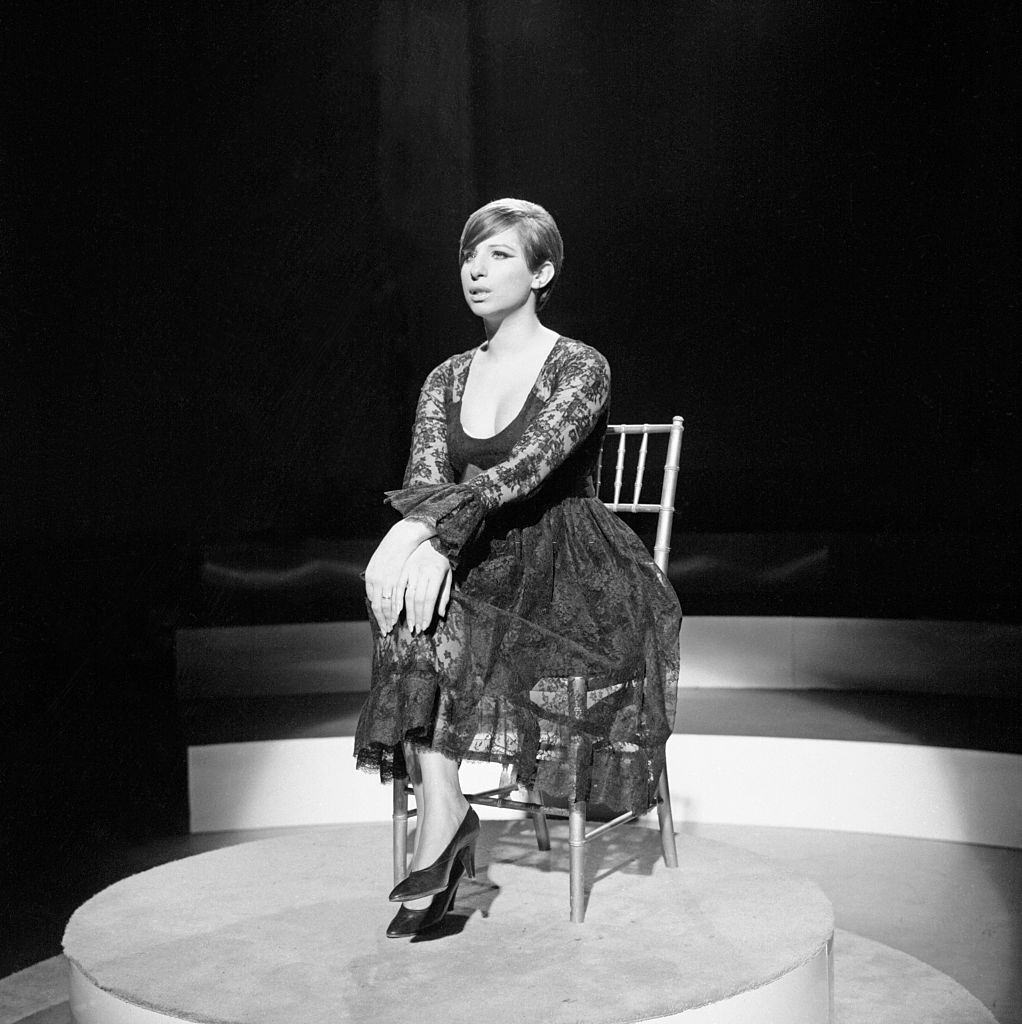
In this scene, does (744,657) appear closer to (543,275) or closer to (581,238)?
(581,238)

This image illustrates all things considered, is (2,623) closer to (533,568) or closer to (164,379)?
(164,379)

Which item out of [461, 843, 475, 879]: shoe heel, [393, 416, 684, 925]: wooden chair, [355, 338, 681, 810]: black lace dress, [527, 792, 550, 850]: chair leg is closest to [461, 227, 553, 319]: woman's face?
[355, 338, 681, 810]: black lace dress

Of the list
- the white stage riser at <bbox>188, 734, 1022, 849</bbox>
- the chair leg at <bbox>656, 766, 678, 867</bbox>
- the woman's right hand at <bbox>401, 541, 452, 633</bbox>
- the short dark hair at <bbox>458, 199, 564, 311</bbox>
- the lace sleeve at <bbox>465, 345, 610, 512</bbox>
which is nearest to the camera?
the woman's right hand at <bbox>401, 541, 452, 633</bbox>

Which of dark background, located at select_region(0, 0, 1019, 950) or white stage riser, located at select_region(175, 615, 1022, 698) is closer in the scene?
dark background, located at select_region(0, 0, 1019, 950)

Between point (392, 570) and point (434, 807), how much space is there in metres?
0.36

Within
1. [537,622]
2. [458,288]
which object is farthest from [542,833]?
[458,288]

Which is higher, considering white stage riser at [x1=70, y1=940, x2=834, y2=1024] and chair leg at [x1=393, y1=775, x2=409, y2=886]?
chair leg at [x1=393, y1=775, x2=409, y2=886]

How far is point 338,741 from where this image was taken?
11.0 feet

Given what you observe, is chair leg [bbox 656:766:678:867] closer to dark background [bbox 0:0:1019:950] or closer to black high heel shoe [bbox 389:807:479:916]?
black high heel shoe [bbox 389:807:479:916]

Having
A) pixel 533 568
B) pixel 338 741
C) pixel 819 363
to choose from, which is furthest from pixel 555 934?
pixel 819 363

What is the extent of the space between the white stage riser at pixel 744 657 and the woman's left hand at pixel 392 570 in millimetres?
2039

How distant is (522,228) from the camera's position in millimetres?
2152

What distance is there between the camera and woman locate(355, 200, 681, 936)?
6.32ft

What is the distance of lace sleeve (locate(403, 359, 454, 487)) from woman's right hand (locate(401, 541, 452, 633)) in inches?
9.7
